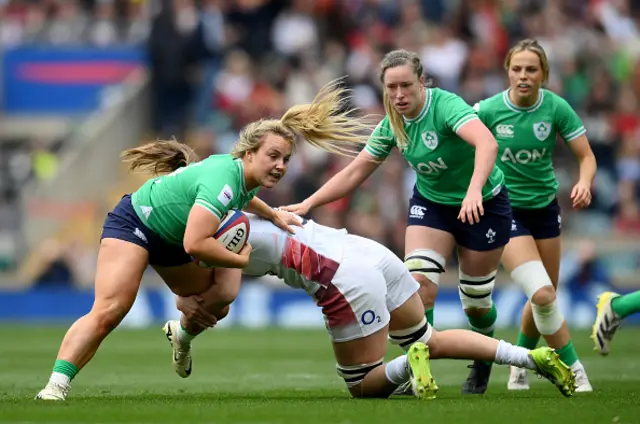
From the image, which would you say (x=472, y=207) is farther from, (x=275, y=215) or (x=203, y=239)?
(x=203, y=239)

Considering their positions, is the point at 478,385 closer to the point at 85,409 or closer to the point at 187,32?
the point at 85,409

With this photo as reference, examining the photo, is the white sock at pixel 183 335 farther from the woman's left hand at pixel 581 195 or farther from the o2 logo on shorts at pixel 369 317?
the woman's left hand at pixel 581 195

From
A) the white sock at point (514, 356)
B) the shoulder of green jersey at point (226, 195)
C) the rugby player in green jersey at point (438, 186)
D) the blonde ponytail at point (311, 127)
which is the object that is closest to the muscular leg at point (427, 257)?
the rugby player in green jersey at point (438, 186)

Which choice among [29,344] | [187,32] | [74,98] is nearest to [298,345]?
[29,344]

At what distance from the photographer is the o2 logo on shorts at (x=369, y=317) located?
8.12 m

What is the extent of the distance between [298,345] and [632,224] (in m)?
6.69

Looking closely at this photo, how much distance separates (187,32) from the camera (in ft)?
74.6

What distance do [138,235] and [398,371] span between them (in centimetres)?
192

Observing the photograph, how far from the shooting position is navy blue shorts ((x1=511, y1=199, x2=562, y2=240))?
10.1 metres

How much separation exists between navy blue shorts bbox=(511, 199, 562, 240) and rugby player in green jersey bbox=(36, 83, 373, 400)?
1.97m

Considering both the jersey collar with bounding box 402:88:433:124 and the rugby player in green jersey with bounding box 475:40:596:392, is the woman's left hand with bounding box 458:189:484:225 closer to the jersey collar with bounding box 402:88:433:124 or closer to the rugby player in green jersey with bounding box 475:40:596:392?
the jersey collar with bounding box 402:88:433:124

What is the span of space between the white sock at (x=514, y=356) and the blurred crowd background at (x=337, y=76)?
10.6 metres

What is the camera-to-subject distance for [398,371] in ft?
26.5

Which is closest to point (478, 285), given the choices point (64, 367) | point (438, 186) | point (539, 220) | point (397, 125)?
point (438, 186)
